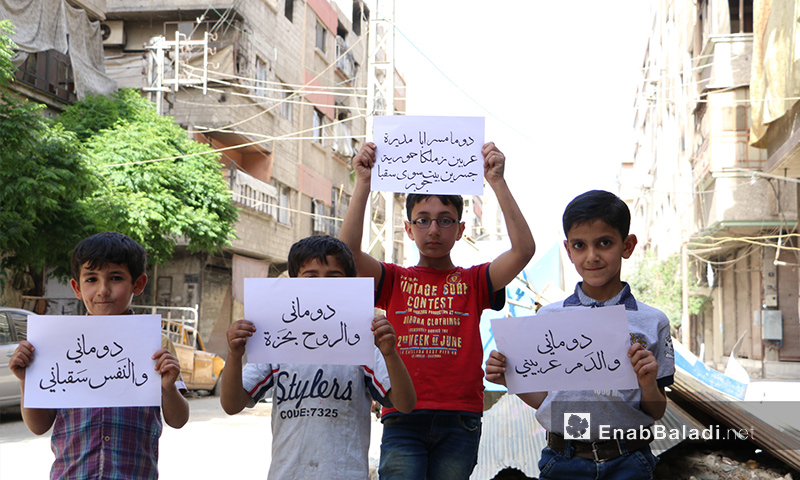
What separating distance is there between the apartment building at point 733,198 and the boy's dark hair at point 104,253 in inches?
452

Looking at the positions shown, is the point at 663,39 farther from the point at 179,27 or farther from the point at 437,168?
the point at 437,168

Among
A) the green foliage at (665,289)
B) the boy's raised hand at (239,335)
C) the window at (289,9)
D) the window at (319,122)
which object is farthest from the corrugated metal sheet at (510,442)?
the window at (319,122)

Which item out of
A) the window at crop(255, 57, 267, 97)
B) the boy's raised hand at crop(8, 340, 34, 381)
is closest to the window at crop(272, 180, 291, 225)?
the window at crop(255, 57, 267, 97)

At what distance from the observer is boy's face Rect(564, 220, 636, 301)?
2426 millimetres

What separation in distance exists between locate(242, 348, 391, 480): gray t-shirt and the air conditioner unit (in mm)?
20321

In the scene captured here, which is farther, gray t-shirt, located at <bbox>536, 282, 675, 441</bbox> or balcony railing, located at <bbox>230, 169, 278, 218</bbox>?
balcony railing, located at <bbox>230, 169, 278, 218</bbox>

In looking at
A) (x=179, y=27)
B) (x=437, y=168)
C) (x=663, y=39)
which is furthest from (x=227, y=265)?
(x=663, y=39)

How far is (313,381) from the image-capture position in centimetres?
243

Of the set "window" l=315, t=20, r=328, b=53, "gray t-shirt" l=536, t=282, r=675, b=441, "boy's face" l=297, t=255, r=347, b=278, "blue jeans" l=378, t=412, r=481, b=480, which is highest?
"window" l=315, t=20, r=328, b=53

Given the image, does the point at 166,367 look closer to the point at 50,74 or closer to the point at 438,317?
the point at 438,317

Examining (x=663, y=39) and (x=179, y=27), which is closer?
(x=179, y=27)

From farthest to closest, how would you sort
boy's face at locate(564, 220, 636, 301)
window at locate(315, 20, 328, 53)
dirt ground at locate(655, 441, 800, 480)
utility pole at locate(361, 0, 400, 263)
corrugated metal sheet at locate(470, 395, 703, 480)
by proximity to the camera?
window at locate(315, 20, 328, 53)
utility pole at locate(361, 0, 400, 263)
corrugated metal sheet at locate(470, 395, 703, 480)
dirt ground at locate(655, 441, 800, 480)
boy's face at locate(564, 220, 636, 301)

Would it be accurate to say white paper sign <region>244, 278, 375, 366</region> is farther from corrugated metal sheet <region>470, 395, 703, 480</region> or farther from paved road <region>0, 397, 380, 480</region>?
paved road <region>0, 397, 380, 480</region>

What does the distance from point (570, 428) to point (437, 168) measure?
1.15m
